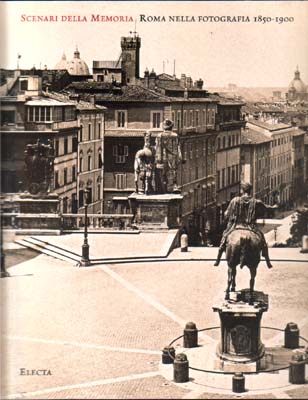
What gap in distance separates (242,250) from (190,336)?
2.49ft

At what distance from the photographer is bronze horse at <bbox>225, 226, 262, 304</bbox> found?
285 inches

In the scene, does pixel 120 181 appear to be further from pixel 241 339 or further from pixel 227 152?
pixel 241 339

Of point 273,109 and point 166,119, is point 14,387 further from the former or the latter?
point 273,109

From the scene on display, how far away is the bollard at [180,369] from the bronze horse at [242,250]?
23.4 inches

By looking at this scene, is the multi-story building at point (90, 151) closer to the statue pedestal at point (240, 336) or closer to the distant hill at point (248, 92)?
the distant hill at point (248, 92)

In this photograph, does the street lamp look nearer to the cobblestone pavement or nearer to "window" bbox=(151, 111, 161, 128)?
the cobblestone pavement

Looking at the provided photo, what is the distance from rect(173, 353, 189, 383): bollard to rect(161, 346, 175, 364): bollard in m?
0.18

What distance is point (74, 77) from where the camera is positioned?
7.71 m

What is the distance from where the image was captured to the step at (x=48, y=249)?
776 cm

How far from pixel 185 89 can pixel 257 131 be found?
67cm

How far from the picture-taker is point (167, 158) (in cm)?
783

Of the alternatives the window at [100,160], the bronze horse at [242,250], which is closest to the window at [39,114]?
the window at [100,160]

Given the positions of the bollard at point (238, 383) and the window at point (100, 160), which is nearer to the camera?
the bollard at point (238, 383)

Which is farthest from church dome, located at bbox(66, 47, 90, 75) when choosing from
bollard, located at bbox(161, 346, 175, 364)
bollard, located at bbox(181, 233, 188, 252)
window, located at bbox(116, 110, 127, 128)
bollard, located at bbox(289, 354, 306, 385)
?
bollard, located at bbox(289, 354, 306, 385)
